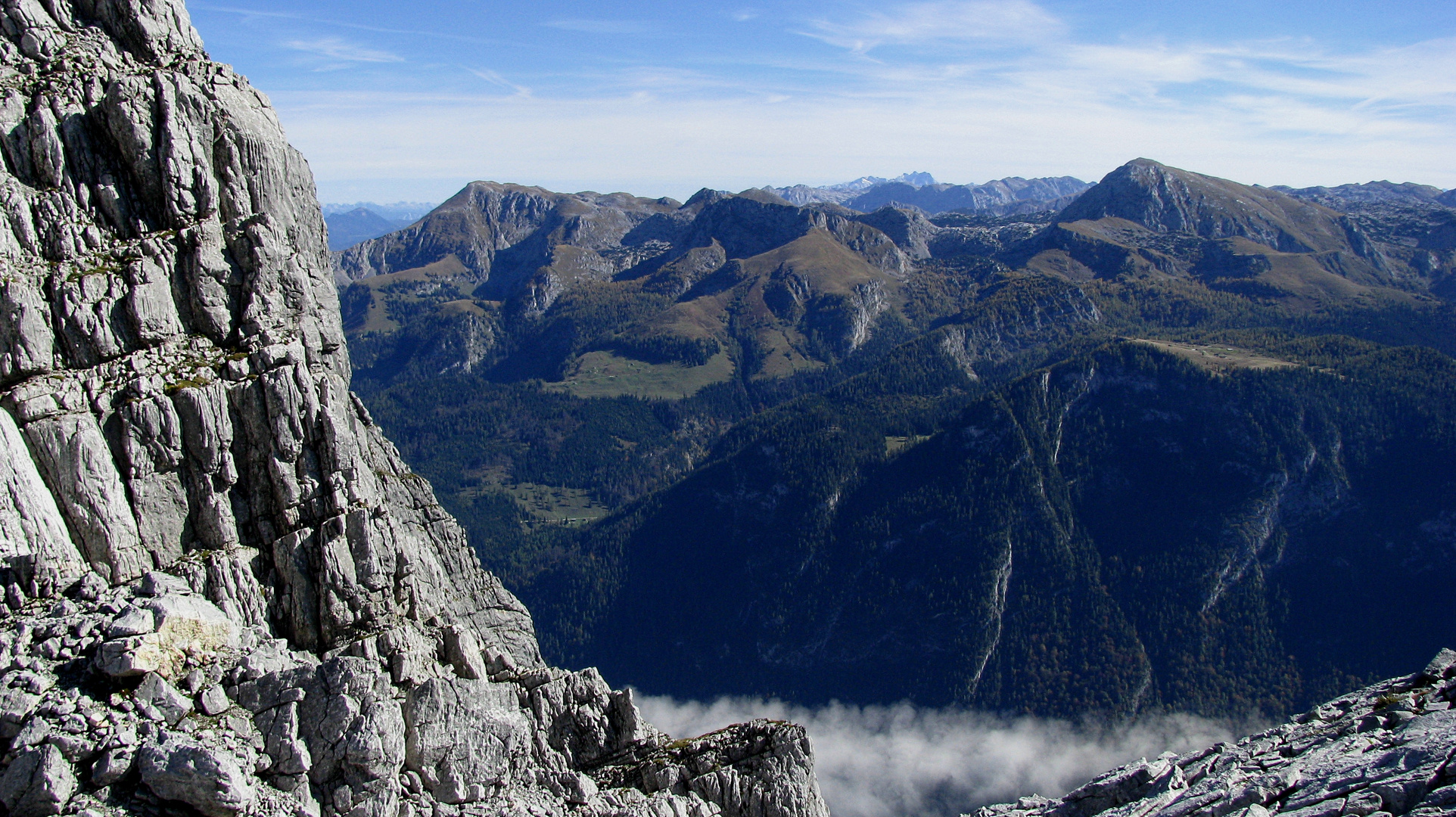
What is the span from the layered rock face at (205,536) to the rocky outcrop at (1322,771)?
18.9m

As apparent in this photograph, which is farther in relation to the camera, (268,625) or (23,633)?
(268,625)

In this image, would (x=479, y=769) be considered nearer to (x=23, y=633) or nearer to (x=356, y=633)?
(x=356, y=633)

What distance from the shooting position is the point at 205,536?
41.7 m

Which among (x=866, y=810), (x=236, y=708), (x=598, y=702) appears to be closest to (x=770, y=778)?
(x=598, y=702)

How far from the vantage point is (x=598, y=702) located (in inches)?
1812

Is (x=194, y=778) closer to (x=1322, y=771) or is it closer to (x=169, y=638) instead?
(x=169, y=638)

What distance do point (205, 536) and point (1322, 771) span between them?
5172 cm

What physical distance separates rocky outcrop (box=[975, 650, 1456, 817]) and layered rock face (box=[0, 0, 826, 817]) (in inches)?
745

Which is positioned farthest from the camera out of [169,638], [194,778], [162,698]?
[169,638]

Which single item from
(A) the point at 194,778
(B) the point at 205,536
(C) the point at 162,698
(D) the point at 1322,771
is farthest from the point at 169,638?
(D) the point at 1322,771

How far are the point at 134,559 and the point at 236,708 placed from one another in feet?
32.2

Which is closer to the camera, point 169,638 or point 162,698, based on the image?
point 162,698

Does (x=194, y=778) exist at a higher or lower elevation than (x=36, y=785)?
lower

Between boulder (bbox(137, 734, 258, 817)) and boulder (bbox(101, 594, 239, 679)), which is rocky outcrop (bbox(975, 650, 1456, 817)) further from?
boulder (bbox(101, 594, 239, 679))
